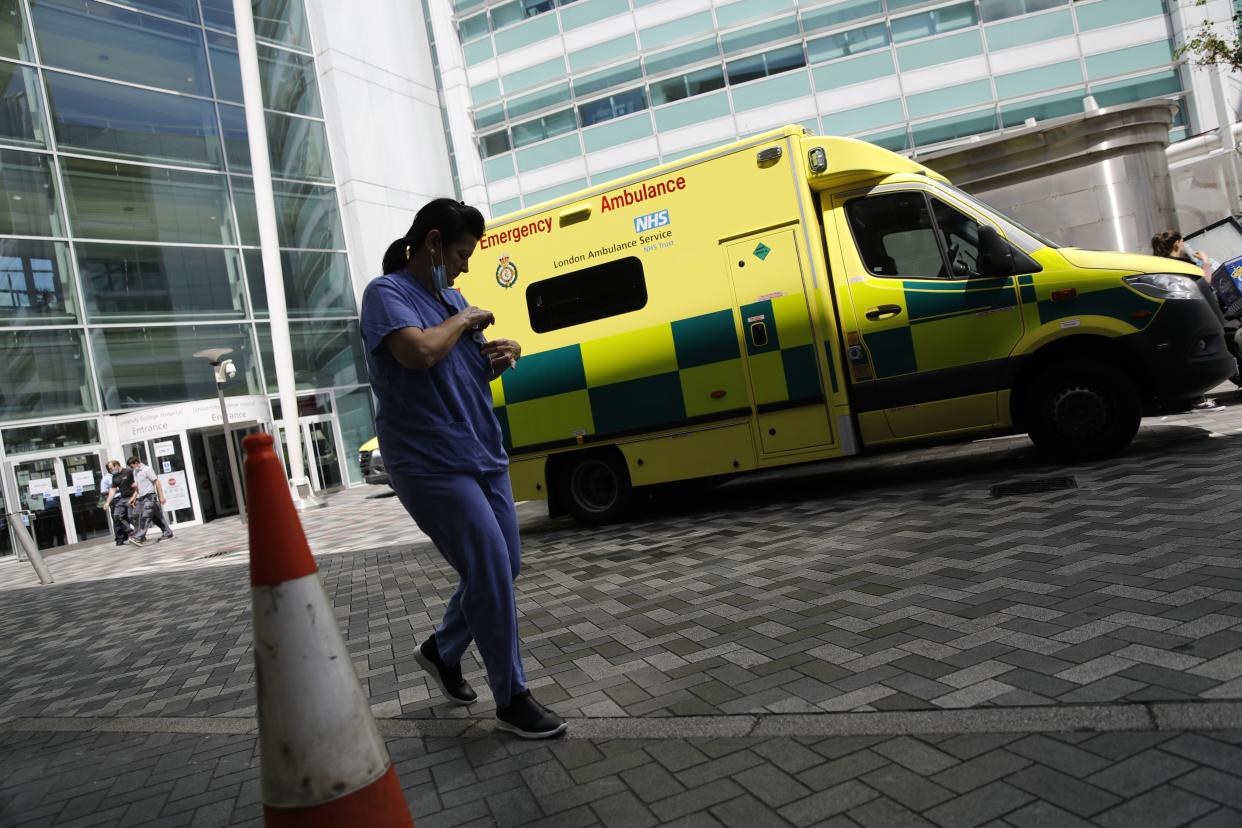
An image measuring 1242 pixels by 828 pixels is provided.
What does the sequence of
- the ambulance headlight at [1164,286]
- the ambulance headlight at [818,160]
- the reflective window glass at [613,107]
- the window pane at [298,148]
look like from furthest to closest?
1. the reflective window glass at [613,107]
2. the window pane at [298,148]
3. the ambulance headlight at [818,160]
4. the ambulance headlight at [1164,286]

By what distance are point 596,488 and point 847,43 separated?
853 inches

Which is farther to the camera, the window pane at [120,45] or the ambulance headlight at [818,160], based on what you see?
the window pane at [120,45]

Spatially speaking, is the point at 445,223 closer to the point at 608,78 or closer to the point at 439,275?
the point at 439,275

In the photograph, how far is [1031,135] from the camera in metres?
15.1

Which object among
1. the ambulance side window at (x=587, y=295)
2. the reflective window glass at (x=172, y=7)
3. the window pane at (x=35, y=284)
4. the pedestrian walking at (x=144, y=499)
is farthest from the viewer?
the reflective window glass at (x=172, y=7)

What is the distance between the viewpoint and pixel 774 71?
25.9m

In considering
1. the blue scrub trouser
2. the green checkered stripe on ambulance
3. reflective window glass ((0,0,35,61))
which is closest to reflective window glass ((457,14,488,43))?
reflective window glass ((0,0,35,61))

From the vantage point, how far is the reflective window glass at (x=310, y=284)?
22.9 m

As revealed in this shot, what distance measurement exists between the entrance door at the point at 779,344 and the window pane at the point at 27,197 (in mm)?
18404

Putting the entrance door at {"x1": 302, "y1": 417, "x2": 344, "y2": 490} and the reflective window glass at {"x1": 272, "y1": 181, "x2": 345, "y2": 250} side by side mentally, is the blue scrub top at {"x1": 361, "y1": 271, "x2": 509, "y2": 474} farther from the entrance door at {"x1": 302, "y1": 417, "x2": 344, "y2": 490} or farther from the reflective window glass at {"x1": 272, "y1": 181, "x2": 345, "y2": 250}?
the reflective window glass at {"x1": 272, "y1": 181, "x2": 345, "y2": 250}

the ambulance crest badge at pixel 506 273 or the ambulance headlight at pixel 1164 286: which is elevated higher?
the ambulance crest badge at pixel 506 273

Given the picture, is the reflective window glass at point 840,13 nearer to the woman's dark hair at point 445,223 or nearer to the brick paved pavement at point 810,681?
the brick paved pavement at point 810,681

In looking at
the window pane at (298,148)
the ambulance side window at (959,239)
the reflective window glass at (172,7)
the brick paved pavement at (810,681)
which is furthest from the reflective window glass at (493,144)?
the brick paved pavement at (810,681)

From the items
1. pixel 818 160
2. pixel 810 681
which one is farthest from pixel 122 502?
pixel 810 681
